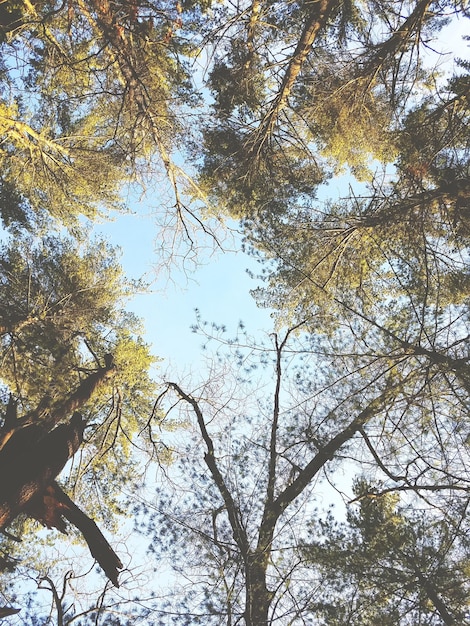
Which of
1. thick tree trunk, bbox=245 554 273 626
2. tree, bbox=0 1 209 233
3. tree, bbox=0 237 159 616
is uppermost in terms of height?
tree, bbox=0 1 209 233

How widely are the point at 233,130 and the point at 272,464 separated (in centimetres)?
502

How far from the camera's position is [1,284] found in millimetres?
8078

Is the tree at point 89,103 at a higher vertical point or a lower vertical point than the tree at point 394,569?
higher

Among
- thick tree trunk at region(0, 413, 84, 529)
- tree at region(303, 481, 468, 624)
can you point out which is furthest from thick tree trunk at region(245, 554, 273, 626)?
thick tree trunk at region(0, 413, 84, 529)

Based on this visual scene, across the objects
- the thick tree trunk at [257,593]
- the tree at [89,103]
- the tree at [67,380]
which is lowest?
the thick tree trunk at [257,593]

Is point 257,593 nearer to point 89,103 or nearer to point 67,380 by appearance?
point 67,380

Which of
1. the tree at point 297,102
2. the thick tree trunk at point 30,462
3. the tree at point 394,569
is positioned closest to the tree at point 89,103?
the tree at point 297,102

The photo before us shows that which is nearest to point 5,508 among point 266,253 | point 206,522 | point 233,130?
point 206,522

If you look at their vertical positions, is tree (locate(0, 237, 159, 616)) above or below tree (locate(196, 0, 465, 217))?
below

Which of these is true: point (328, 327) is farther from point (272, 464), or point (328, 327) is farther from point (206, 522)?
point (206, 522)

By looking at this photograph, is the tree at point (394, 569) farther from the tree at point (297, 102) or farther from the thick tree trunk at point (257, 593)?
the tree at point (297, 102)

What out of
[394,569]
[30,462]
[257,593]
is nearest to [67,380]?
[30,462]

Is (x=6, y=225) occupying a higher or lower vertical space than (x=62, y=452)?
higher

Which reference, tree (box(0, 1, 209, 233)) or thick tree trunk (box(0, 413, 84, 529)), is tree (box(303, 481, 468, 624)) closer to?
thick tree trunk (box(0, 413, 84, 529))
